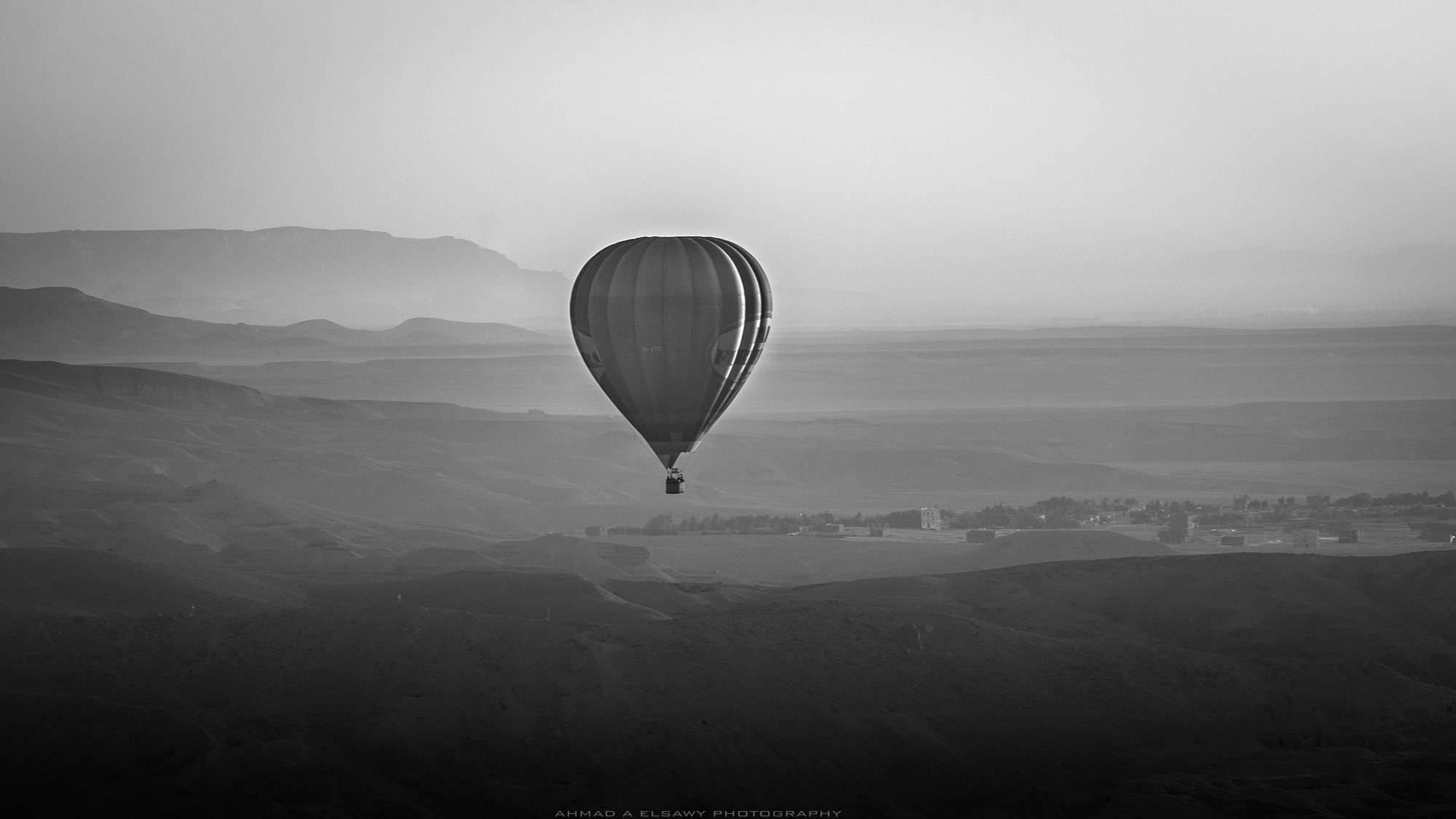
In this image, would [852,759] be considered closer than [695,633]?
Yes

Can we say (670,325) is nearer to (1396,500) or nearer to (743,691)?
(743,691)

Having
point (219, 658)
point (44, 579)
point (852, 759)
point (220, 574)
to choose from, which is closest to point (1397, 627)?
point (852, 759)

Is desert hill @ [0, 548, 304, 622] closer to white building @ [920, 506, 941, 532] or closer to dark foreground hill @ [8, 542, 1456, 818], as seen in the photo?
dark foreground hill @ [8, 542, 1456, 818]

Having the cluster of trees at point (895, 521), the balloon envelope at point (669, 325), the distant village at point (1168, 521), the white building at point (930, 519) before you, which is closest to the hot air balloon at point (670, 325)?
the balloon envelope at point (669, 325)

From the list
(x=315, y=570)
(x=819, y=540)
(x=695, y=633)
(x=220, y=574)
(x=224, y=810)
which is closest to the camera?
(x=224, y=810)

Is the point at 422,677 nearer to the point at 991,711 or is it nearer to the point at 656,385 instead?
the point at 656,385

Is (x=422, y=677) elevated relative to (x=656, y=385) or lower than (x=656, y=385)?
lower

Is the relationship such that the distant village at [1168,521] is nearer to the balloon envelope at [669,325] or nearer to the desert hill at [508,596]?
the desert hill at [508,596]

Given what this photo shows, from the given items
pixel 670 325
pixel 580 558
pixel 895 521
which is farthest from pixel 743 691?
pixel 895 521
